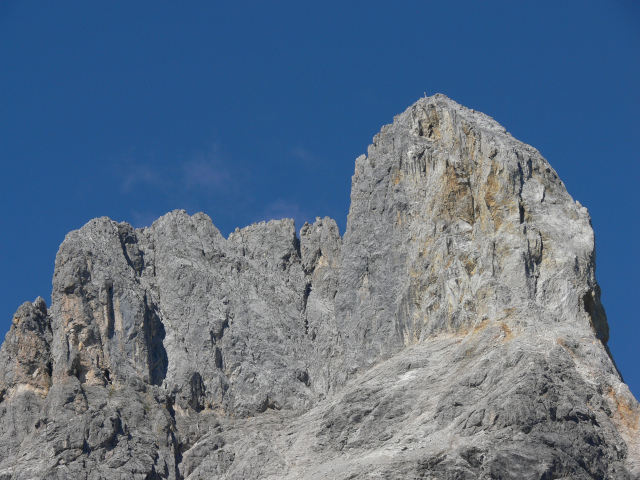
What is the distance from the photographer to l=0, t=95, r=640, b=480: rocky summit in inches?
3162

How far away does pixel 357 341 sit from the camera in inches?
3799

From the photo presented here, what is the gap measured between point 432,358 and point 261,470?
37.7 ft

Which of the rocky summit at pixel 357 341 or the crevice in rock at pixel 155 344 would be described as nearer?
the rocky summit at pixel 357 341

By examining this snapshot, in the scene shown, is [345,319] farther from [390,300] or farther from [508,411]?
[508,411]

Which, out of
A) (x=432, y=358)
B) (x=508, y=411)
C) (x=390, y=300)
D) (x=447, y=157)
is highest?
(x=447, y=157)

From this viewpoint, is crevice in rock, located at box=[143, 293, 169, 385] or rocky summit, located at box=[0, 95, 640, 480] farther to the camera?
crevice in rock, located at box=[143, 293, 169, 385]

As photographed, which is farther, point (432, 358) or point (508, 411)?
point (432, 358)

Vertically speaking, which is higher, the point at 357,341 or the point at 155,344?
the point at 155,344

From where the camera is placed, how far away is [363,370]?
94.4 metres

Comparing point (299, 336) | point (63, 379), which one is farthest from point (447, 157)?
point (63, 379)

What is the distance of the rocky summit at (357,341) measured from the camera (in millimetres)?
80312

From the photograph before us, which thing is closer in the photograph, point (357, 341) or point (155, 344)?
point (357, 341)

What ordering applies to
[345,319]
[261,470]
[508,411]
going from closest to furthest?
[508,411] → [261,470] → [345,319]

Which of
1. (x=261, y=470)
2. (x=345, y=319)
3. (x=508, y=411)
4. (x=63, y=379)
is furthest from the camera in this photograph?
(x=345, y=319)
